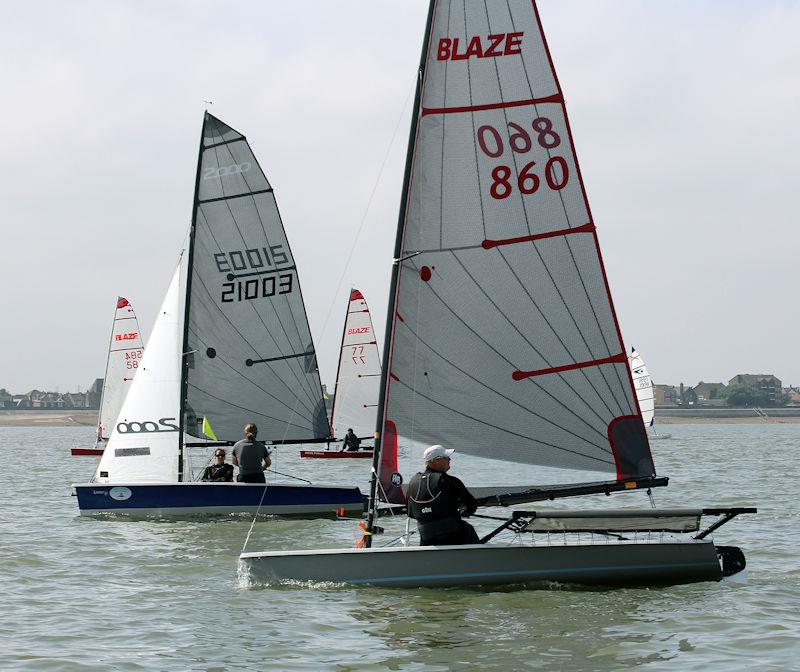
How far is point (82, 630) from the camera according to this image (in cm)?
1028

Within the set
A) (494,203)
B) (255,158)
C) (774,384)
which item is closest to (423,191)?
(494,203)

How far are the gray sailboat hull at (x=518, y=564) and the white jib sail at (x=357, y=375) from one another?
3510 centimetres

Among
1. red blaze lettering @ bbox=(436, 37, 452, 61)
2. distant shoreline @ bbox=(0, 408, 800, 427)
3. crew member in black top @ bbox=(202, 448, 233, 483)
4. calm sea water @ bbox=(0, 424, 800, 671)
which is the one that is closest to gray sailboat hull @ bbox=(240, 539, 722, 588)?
calm sea water @ bbox=(0, 424, 800, 671)

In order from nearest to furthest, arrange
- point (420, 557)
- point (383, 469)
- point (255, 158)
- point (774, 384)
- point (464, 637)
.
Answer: point (464, 637), point (420, 557), point (383, 469), point (255, 158), point (774, 384)

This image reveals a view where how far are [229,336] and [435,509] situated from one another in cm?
1134

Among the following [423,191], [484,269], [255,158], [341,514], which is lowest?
[341,514]

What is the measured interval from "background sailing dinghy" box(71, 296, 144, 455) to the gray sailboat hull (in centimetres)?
3444

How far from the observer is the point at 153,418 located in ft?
64.6

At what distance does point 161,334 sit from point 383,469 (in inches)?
376

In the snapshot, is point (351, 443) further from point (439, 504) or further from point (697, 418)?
point (697, 418)

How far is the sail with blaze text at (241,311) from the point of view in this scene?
21641 millimetres

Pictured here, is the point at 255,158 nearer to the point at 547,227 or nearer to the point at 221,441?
the point at 221,441

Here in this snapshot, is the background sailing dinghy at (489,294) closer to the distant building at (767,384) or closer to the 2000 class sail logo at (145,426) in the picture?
the 2000 class sail logo at (145,426)

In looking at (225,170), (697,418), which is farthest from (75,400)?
(225,170)
